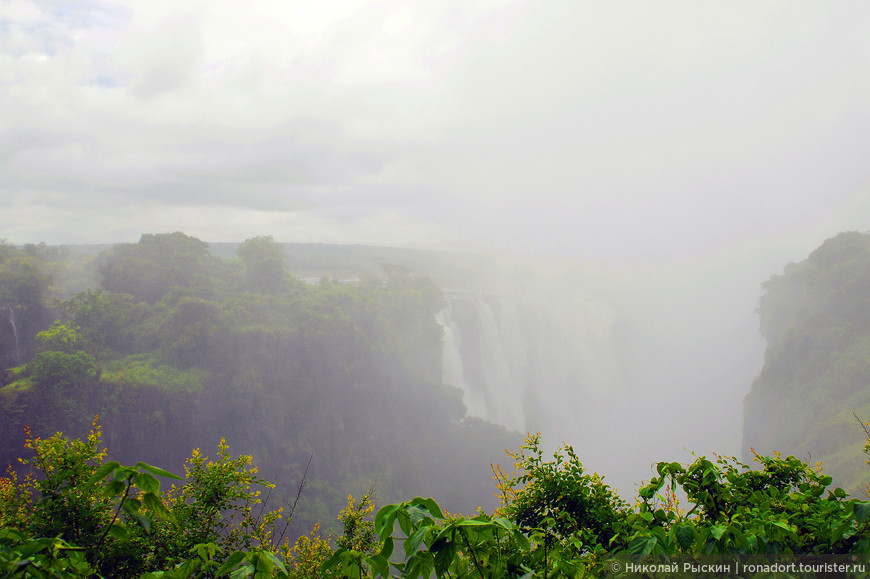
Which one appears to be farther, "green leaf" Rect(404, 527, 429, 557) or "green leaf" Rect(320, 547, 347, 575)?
"green leaf" Rect(320, 547, 347, 575)

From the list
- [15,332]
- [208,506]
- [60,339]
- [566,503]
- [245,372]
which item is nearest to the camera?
[566,503]

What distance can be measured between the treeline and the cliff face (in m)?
19.1

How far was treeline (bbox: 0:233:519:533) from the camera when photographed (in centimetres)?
2066

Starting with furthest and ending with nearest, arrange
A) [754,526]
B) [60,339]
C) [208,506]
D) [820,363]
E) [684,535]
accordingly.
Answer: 1. [820,363]
2. [60,339]
3. [208,506]
4. [754,526]
5. [684,535]

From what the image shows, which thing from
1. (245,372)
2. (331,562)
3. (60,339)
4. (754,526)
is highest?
(331,562)

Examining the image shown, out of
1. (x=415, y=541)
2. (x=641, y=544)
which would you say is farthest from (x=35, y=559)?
(x=641, y=544)

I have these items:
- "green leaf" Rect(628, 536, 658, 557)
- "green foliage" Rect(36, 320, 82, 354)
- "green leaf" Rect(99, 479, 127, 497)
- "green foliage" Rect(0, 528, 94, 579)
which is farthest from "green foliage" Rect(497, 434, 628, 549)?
"green foliage" Rect(36, 320, 82, 354)

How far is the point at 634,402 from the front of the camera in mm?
57562

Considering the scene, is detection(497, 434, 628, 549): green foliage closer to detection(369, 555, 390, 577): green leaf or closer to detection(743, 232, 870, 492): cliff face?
detection(369, 555, 390, 577): green leaf

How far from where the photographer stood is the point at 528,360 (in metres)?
51.5

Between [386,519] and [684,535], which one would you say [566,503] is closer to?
[684,535]

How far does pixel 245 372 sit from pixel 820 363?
39.2 meters

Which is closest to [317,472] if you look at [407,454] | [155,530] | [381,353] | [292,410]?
[292,410]

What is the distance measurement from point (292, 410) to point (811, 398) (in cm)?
3522
